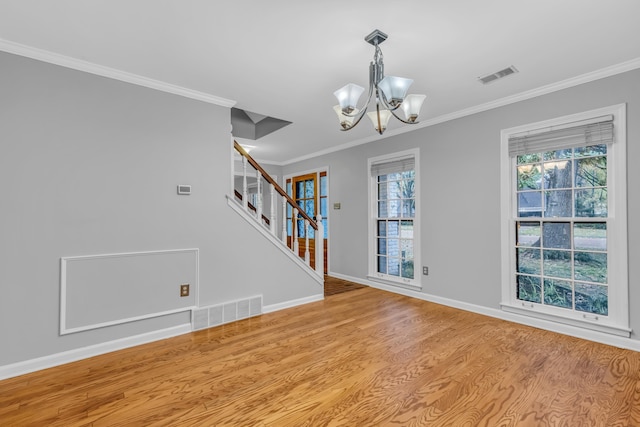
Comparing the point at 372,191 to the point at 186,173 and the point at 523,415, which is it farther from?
the point at 523,415

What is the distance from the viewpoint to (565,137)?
2949mm

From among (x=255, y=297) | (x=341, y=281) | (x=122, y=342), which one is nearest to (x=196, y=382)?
(x=122, y=342)

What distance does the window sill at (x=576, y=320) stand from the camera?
2678mm

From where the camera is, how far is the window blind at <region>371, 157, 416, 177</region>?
4376mm

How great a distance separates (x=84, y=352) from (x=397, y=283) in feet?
12.5

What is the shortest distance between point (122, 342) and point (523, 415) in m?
3.15

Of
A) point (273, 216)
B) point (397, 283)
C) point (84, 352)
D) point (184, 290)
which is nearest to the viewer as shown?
point (84, 352)

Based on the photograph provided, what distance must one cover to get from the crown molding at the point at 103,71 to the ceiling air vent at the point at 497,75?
8.66 feet

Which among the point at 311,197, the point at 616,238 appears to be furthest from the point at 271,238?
the point at 616,238

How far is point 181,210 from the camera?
10.1 feet

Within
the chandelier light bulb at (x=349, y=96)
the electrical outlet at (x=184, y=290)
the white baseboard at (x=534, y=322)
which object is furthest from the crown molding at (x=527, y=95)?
the electrical outlet at (x=184, y=290)

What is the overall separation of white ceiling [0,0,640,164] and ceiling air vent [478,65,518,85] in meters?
0.05

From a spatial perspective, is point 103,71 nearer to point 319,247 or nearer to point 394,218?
point 319,247

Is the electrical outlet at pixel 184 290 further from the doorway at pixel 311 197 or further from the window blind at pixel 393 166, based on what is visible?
the window blind at pixel 393 166
